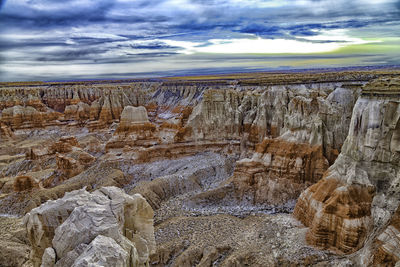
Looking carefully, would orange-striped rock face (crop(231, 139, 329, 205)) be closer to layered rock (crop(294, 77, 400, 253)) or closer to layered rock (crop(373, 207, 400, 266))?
layered rock (crop(294, 77, 400, 253))

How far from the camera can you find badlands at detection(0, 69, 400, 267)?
1104 centimetres

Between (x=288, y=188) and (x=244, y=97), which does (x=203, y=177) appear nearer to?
(x=288, y=188)

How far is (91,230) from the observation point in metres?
9.37

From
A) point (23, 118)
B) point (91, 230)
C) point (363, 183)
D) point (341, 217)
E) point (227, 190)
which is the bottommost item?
point (227, 190)

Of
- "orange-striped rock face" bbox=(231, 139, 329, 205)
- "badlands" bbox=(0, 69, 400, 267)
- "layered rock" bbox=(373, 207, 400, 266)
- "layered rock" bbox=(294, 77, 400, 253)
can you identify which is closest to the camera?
"badlands" bbox=(0, 69, 400, 267)

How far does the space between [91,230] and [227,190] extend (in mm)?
25921

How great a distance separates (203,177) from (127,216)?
92.0 feet

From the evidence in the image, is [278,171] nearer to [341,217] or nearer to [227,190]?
[227,190]

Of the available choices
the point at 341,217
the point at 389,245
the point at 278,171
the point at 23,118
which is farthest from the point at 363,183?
the point at 23,118

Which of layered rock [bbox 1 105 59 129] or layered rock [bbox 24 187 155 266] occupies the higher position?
layered rock [bbox 24 187 155 266]

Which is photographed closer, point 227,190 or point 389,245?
point 389,245

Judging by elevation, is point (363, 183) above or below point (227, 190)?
above

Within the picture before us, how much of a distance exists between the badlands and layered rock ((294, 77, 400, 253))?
66mm

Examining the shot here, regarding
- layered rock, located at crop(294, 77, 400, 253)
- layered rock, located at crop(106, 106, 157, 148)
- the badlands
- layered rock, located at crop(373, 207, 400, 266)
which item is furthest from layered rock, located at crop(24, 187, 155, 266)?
layered rock, located at crop(106, 106, 157, 148)
